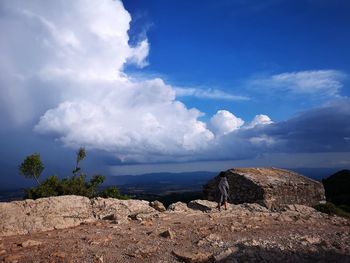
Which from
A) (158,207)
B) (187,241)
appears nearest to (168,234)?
(187,241)

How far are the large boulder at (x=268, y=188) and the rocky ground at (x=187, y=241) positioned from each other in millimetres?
5504

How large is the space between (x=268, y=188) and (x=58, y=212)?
12.2 m

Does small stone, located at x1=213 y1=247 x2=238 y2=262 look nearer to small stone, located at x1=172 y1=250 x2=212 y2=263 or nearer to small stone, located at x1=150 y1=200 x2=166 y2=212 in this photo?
small stone, located at x1=172 y1=250 x2=212 y2=263

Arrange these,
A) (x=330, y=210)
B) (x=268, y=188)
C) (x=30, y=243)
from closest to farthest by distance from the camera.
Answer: (x=30, y=243) < (x=330, y=210) < (x=268, y=188)

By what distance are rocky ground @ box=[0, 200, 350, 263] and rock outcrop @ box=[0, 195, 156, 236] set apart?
53cm

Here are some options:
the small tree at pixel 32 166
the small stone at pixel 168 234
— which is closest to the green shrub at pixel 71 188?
the small tree at pixel 32 166

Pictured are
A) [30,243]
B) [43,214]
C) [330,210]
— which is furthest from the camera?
[330,210]

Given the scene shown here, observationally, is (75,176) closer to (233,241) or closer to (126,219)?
Answer: (126,219)

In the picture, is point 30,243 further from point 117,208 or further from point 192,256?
point 117,208

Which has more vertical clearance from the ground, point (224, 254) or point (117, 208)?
point (117, 208)

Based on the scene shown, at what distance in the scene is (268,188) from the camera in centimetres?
2184

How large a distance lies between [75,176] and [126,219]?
1430cm

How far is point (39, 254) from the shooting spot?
10.1 meters

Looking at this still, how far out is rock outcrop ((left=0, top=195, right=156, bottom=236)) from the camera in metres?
14.0
